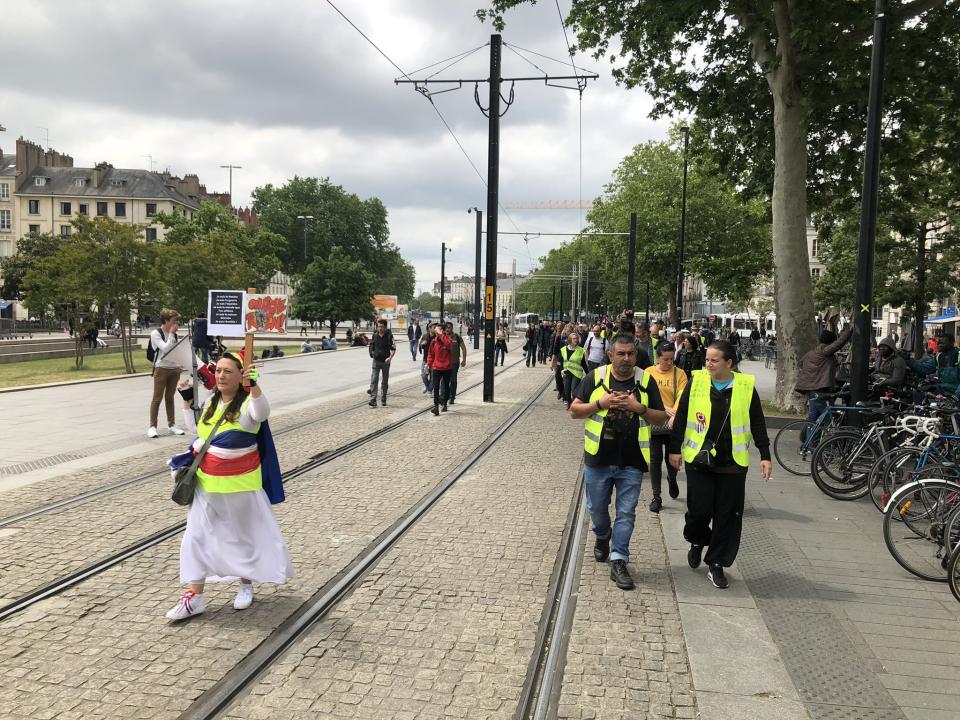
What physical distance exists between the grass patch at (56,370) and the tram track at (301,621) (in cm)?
1657

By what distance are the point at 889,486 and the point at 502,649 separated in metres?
4.92

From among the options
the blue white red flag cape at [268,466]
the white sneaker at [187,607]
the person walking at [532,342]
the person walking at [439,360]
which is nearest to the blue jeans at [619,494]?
the blue white red flag cape at [268,466]

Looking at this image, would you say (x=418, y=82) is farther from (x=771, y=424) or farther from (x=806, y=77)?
(x=771, y=424)

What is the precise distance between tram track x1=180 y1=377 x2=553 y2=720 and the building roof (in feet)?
296

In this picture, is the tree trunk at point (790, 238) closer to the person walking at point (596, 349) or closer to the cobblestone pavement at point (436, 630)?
the person walking at point (596, 349)

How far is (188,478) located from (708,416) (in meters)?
3.37

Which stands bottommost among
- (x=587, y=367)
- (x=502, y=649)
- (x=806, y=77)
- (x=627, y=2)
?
(x=502, y=649)

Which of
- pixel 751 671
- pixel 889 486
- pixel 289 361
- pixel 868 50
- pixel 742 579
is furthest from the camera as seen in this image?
pixel 289 361

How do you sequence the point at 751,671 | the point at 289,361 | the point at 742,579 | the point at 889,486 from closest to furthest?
the point at 751,671 < the point at 742,579 < the point at 889,486 < the point at 289,361

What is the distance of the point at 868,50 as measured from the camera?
13.5 meters

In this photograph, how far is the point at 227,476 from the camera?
457 cm

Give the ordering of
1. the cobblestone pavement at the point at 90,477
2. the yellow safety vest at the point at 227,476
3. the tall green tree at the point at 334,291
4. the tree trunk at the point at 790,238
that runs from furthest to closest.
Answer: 1. the tall green tree at the point at 334,291
2. the tree trunk at the point at 790,238
3. the cobblestone pavement at the point at 90,477
4. the yellow safety vest at the point at 227,476

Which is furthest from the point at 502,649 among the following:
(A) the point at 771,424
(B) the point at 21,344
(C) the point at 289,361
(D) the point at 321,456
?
(B) the point at 21,344

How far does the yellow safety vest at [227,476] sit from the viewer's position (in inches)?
180
